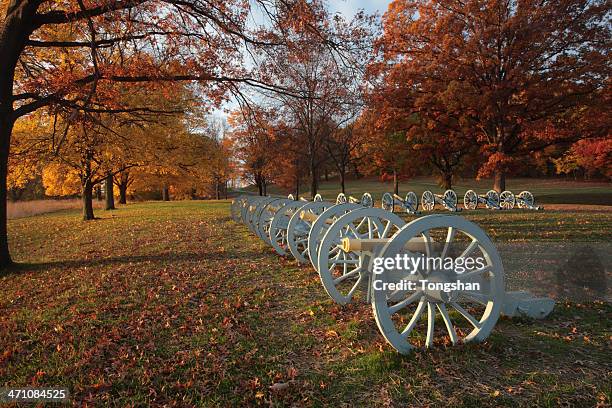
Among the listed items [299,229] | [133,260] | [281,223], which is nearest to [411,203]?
[281,223]

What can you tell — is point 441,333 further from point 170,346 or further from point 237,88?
point 237,88

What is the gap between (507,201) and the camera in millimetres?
17109

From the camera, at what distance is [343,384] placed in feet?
8.93

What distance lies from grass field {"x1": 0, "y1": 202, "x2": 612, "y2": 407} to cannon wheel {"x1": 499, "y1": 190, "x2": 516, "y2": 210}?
549 inches

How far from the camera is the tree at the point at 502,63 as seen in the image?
51.0 ft

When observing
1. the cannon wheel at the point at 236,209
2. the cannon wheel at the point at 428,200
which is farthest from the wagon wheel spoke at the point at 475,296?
the cannon wheel at the point at 428,200

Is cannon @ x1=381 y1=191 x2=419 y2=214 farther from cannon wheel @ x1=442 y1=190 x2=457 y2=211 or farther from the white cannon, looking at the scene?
the white cannon

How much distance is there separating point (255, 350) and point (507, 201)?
16889 millimetres

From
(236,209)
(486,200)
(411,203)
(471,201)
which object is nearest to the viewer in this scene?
(236,209)

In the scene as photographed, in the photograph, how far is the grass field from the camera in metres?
2.59

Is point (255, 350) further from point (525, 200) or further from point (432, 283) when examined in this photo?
point (525, 200)

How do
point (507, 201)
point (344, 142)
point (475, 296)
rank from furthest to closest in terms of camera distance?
1. point (344, 142)
2. point (507, 201)
3. point (475, 296)

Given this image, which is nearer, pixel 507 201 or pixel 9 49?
pixel 9 49

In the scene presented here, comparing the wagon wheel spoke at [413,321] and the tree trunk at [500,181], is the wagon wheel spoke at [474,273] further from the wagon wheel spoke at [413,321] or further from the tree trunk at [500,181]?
the tree trunk at [500,181]
